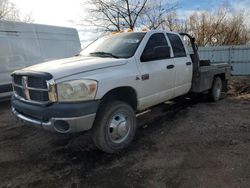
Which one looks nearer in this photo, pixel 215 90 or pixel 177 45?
pixel 177 45

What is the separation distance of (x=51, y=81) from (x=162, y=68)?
7.76 feet

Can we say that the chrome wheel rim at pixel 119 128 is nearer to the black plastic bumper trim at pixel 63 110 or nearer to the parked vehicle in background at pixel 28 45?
the black plastic bumper trim at pixel 63 110

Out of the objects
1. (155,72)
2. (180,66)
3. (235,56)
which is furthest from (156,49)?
(235,56)

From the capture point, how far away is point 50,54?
9.79 metres

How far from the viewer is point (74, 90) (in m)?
3.87

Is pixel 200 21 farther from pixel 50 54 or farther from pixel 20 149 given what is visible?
pixel 20 149

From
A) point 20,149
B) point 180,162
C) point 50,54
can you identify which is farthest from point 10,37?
point 180,162

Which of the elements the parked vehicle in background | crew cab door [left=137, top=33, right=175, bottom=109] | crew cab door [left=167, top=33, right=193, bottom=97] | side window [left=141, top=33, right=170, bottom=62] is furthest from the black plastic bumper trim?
the parked vehicle in background

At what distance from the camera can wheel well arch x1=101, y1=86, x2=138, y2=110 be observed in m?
4.37

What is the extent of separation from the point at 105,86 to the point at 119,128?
804 millimetres

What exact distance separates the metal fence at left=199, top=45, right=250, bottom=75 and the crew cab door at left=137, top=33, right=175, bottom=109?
1038 cm

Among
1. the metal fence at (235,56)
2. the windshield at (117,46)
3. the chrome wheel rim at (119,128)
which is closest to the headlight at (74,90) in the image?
the chrome wheel rim at (119,128)

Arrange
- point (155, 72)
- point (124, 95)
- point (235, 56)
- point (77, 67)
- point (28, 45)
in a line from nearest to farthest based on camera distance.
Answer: point (77, 67) < point (124, 95) < point (155, 72) < point (28, 45) < point (235, 56)

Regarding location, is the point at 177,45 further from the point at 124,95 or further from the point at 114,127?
the point at 114,127
